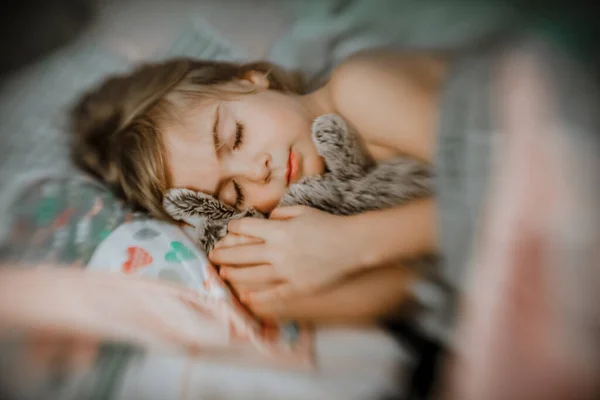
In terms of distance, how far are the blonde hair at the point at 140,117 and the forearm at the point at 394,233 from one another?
0.94ft

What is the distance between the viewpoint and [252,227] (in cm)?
66

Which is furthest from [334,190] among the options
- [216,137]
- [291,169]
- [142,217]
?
[142,217]

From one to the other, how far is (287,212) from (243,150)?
0.39ft

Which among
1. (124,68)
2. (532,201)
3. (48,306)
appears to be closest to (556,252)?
(532,201)

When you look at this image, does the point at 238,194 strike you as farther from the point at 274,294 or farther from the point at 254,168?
the point at 274,294

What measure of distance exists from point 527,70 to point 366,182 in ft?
0.79

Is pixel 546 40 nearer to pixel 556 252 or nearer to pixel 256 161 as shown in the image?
pixel 556 252

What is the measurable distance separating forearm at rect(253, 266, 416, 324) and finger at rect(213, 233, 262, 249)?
9 cm

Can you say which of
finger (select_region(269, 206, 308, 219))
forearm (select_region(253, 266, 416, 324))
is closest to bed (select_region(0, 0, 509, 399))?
forearm (select_region(253, 266, 416, 324))

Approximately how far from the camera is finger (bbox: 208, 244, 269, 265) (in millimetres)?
638

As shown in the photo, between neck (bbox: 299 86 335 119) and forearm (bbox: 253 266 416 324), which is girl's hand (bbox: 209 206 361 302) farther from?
neck (bbox: 299 86 335 119)

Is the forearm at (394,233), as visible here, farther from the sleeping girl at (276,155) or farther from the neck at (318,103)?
the neck at (318,103)

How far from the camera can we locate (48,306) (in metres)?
0.59

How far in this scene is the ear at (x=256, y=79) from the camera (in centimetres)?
76
